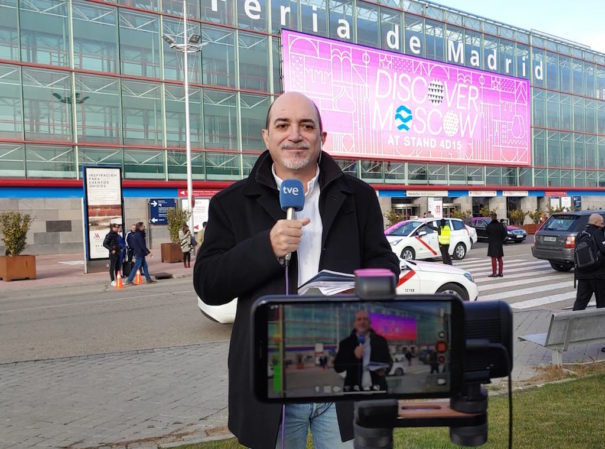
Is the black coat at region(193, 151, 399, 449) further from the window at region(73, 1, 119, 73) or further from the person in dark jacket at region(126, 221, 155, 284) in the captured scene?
the window at region(73, 1, 119, 73)

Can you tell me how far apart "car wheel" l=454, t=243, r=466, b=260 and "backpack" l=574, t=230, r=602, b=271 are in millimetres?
12706

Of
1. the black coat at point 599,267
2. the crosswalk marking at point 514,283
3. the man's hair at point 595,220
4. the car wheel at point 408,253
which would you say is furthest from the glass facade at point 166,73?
the black coat at point 599,267

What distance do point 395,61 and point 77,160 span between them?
62.5ft

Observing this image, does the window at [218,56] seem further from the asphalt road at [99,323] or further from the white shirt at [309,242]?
the white shirt at [309,242]

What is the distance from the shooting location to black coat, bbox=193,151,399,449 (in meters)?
1.88

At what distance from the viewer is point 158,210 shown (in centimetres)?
2952

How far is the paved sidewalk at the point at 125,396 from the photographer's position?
4.42 metres

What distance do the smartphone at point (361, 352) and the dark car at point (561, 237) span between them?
1537 cm

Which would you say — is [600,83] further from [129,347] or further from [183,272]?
[129,347]

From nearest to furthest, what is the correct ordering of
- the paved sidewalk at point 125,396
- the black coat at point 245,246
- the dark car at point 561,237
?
1. the black coat at point 245,246
2. the paved sidewalk at point 125,396
3. the dark car at point 561,237

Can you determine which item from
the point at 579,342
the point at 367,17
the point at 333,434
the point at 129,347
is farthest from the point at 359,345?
the point at 367,17

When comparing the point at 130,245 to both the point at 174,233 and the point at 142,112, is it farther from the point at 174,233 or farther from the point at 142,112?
the point at 142,112

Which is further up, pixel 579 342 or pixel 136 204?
pixel 136 204

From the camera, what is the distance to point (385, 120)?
31422mm
